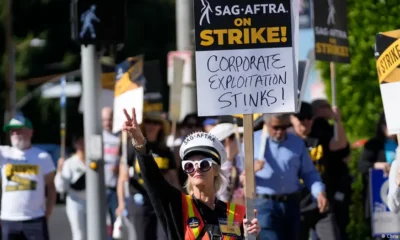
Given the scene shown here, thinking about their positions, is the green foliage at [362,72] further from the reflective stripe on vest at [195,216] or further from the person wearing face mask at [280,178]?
the reflective stripe on vest at [195,216]

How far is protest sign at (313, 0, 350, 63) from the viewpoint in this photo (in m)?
12.4

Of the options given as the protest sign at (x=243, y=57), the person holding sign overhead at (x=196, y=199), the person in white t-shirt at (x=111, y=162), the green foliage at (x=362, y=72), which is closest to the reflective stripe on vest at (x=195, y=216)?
the person holding sign overhead at (x=196, y=199)

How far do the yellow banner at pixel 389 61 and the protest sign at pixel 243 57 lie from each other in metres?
0.91

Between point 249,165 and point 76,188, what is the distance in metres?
8.07

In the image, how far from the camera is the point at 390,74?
8.05 metres

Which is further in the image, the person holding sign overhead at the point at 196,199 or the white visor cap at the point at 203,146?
the white visor cap at the point at 203,146

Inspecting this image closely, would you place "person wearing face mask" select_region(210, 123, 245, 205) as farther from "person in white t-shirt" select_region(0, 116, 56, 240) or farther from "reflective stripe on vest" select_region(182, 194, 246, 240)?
"reflective stripe on vest" select_region(182, 194, 246, 240)

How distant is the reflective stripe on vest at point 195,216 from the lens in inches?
264

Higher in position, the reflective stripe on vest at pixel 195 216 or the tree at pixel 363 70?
the tree at pixel 363 70

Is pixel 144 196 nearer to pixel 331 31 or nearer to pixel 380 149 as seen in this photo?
pixel 380 149

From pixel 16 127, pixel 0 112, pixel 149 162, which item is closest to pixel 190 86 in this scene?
pixel 16 127

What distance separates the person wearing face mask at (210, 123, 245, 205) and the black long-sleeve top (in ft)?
15.5

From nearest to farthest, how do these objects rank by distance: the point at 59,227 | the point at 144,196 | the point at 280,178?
the point at 280,178, the point at 144,196, the point at 59,227

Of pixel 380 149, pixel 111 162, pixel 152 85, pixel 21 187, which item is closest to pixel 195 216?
pixel 21 187
